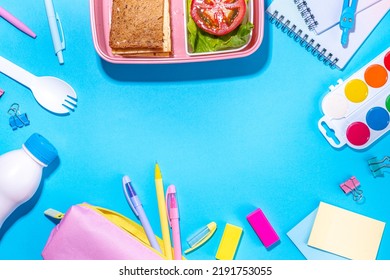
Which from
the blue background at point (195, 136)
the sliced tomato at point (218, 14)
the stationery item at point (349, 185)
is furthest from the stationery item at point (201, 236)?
the sliced tomato at point (218, 14)

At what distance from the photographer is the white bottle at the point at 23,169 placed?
0.87 meters

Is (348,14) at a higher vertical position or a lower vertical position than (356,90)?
higher

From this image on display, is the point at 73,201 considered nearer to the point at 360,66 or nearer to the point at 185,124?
the point at 185,124

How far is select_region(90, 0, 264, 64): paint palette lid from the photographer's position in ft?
2.84

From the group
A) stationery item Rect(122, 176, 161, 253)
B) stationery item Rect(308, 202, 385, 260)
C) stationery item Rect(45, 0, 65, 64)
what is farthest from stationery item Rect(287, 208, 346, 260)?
stationery item Rect(45, 0, 65, 64)

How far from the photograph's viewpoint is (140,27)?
87 cm

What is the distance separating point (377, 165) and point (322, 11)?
29cm

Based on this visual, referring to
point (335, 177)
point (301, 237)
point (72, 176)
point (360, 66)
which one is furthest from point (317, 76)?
point (72, 176)

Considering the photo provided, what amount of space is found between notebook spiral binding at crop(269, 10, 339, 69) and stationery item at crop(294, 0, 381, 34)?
0.07 feet

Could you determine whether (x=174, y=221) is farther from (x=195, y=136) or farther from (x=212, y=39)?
(x=212, y=39)

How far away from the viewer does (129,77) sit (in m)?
0.93

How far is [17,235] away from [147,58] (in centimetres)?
40

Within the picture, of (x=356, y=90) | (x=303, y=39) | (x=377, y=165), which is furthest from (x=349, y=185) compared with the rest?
(x=303, y=39)

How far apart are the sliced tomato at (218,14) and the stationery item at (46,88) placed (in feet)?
0.86
